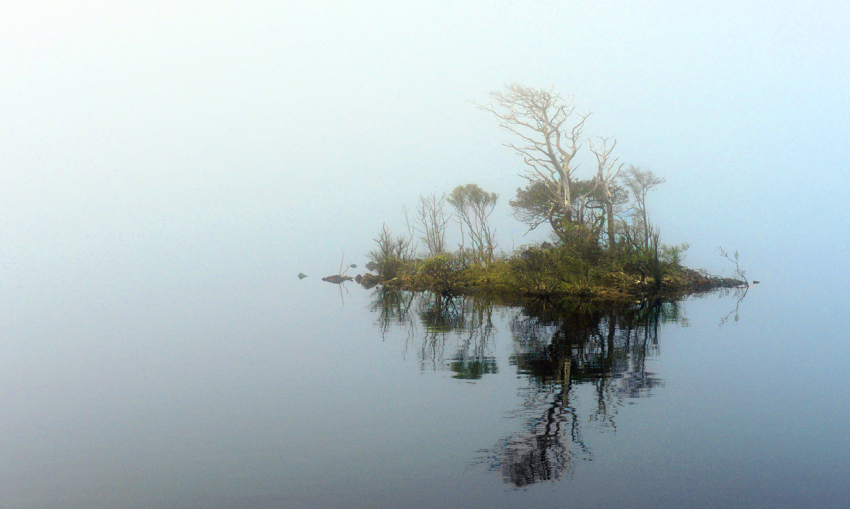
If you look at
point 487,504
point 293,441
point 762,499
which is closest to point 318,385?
point 293,441

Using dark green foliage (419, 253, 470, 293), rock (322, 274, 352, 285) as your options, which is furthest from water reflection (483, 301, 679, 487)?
rock (322, 274, 352, 285)

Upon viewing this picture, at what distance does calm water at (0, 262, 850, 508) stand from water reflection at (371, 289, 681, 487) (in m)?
0.05

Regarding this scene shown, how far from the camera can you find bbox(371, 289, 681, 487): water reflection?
5.96 metres

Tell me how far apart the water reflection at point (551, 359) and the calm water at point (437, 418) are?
5cm

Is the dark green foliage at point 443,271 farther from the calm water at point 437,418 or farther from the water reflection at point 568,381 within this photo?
the calm water at point 437,418

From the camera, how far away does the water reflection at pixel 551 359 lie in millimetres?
5965

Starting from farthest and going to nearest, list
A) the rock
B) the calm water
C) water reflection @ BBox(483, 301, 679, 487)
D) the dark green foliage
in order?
the rock < the dark green foliage < water reflection @ BBox(483, 301, 679, 487) < the calm water

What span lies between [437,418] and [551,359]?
4.07 m

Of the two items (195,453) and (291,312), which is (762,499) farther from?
(291,312)

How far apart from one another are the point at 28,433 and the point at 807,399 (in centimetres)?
1000

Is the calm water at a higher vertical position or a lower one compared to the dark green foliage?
lower

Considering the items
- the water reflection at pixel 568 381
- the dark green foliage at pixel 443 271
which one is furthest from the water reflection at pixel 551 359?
the dark green foliage at pixel 443 271

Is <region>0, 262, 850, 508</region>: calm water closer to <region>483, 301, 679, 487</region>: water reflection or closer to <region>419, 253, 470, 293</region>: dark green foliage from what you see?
<region>483, 301, 679, 487</region>: water reflection

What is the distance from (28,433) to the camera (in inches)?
296
